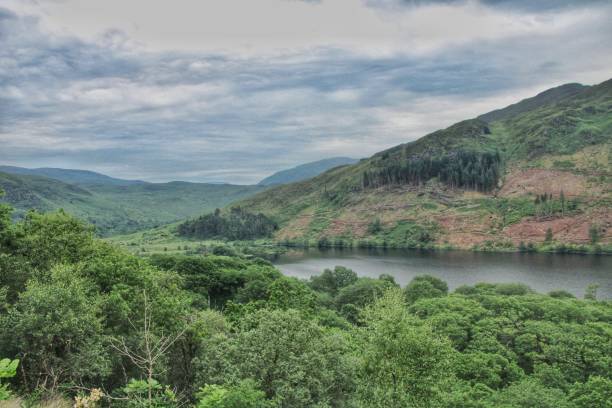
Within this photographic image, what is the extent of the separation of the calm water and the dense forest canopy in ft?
227

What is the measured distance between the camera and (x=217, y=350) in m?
25.2

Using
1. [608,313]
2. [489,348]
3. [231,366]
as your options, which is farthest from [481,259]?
[231,366]

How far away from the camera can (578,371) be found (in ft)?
138

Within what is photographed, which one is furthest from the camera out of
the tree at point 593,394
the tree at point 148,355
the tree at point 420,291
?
the tree at point 420,291

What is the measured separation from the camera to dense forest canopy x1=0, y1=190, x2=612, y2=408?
22328 millimetres

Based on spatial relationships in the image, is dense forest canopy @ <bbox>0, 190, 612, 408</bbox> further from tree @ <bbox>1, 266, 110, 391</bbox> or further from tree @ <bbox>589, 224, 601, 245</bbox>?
tree @ <bbox>589, 224, 601, 245</bbox>

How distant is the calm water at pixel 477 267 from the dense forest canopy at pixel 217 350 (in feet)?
227

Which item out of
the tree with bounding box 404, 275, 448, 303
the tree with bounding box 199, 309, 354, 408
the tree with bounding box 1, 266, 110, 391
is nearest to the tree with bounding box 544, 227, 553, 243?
the tree with bounding box 404, 275, 448, 303

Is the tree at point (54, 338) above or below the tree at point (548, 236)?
above

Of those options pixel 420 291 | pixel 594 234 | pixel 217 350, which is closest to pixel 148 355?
pixel 217 350

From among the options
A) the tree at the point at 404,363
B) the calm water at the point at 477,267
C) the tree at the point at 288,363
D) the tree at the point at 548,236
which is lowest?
the calm water at the point at 477,267

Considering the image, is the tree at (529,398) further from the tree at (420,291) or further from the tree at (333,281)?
the tree at (333,281)

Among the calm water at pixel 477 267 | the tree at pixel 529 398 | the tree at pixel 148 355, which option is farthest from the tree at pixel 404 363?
the calm water at pixel 477 267

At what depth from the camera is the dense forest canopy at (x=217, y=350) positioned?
2233 centimetres
